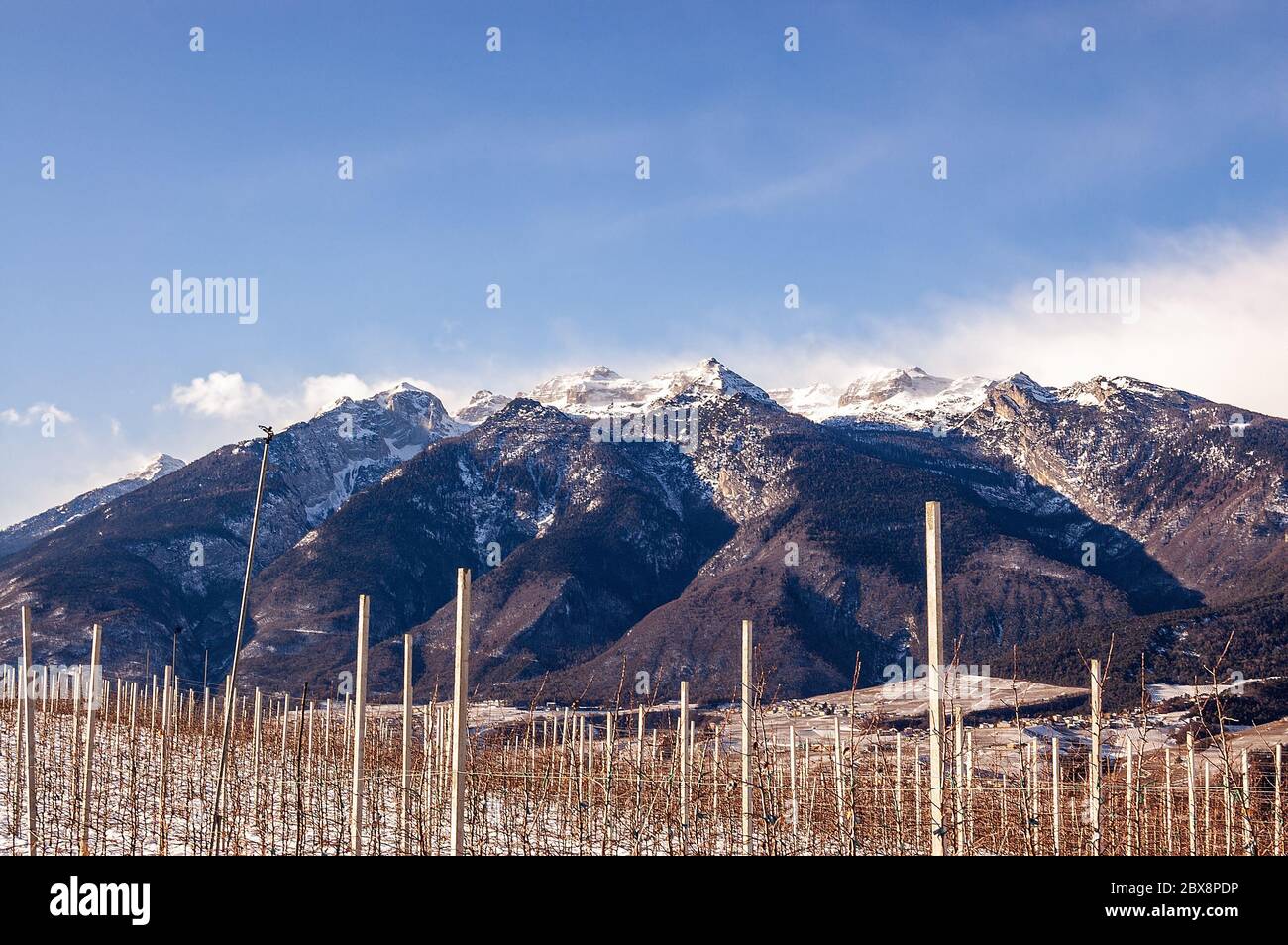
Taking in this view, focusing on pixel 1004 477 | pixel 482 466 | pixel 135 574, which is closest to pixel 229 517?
pixel 135 574

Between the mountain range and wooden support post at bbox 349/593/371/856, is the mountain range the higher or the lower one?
the higher one

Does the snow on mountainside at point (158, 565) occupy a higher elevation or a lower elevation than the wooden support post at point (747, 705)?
higher

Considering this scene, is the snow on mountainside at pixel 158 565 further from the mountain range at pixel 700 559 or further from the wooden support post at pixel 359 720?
the wooden support post at pixel 359 720

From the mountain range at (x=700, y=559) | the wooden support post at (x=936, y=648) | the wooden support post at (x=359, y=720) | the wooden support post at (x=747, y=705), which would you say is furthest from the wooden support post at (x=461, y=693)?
the mountain range at (x=700, y=559)

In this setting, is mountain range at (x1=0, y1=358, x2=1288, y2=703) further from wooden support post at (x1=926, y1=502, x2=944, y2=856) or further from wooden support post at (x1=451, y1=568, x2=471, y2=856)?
wooden support post at (x1=926, y1=502, x2=944, y2=856)

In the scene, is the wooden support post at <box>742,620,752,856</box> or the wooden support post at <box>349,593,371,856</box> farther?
the wooden support post at <box>349,593,371,856</box>

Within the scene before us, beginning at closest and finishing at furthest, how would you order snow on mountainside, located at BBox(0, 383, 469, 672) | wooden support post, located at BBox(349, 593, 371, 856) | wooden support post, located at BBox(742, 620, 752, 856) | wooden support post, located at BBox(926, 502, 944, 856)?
wooden support post, located at BBox(926, 502, 944, 856), wooden support post, located at BBox(742, 620, 752, 856), wooden support post, located at BBox(349, 593, 371, 856), snow on mountainside, located at BBox(0, 383, 469, 672)

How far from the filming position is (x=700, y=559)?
169 meters

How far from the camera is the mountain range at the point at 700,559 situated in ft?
440

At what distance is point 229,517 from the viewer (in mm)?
175750

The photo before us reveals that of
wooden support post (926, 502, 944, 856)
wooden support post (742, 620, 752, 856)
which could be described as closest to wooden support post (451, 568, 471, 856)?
wooden support post (926, 502, 944, 856)

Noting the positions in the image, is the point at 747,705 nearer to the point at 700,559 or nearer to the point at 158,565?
the point at 700,559

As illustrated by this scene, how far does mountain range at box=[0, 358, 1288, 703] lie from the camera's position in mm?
134125

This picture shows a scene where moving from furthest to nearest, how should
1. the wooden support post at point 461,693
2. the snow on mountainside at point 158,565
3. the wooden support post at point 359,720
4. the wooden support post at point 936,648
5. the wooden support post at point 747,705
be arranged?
the snow on mountainside at point 158,565 < the wooden support post at point 359,720 < the wooden support post at point 747,705 < the wooden support post at point 461,693 < the wooden support post at point 936,648
